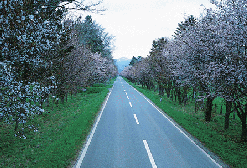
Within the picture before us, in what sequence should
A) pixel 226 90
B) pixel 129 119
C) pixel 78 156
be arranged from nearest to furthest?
pixel 78 156
pixel 226 90
pixel 129 119

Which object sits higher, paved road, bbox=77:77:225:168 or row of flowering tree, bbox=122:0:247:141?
row of flowering tree, bbox=122:0:247:141

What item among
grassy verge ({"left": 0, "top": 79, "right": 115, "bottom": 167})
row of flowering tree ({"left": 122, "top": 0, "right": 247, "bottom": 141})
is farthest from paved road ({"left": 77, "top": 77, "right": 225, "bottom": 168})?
row of flowering tree ({"left": 122, "top": 0, "right": 247, "bottom": 141})

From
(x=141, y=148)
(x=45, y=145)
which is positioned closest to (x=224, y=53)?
(x=141, y=148)

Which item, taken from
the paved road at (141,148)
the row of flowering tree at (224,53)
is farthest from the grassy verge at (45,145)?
the row of flowering tree at (224,53)

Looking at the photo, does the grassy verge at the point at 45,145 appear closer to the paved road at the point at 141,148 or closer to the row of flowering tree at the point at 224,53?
the paved road at the point at 141,148

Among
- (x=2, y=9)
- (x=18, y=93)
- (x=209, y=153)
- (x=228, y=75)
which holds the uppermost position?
(x=2, y=9)

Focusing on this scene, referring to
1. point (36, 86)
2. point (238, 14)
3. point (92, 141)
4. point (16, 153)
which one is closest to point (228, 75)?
point (238, 14)

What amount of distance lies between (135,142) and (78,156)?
2726 mm

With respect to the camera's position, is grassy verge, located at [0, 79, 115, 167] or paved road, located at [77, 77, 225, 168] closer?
grassy verge, located at [0, 79, 115, 167]

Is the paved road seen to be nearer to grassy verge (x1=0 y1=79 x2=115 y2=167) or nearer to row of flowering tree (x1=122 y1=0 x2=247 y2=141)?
grassy verge (x1=0 y1=79 x2=115 y2=167)

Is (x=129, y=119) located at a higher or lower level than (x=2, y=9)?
lower

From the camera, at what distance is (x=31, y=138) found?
7.91 m

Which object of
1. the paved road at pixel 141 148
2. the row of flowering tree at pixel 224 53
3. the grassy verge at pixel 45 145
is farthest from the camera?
the row of flowering tree at pixel 224 53

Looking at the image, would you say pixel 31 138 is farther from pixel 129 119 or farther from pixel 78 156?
pixel 129 119
